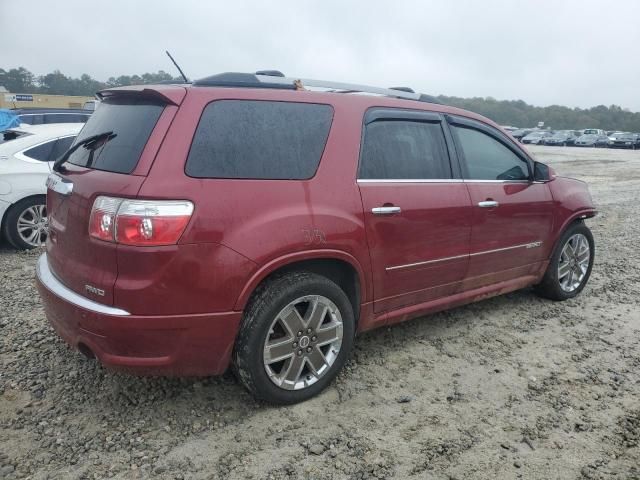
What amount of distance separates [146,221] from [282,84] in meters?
1.21

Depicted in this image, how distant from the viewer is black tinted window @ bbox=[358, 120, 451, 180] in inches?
128

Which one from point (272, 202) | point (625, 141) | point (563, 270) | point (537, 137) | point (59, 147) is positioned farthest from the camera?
point (537, 137)

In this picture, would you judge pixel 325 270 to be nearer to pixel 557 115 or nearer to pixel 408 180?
Answer: pixel 408 180

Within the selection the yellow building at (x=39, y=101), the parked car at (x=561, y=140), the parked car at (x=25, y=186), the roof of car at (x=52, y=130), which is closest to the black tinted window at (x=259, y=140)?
the parked car at (x=25, y=186)

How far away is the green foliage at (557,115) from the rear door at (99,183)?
264ft

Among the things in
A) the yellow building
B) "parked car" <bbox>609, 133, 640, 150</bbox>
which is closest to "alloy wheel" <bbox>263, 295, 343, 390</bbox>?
the yellow building

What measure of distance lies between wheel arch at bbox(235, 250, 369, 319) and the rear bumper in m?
0.19

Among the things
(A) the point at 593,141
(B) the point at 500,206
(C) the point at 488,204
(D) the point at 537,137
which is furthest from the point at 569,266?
(D) the point at 537,137

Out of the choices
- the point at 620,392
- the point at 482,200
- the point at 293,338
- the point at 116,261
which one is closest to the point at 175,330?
the point at 116,261

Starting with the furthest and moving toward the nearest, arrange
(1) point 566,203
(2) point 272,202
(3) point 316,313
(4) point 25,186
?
(4) point 25,186
(1) point 566,203
(3) point 316,313
(2) point 272,202

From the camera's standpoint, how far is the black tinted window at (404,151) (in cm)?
A: 325

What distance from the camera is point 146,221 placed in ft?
7.95

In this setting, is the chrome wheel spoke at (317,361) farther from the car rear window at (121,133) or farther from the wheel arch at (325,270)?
the car rear window at (121,133)

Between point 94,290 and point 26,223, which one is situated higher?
point 94,290
